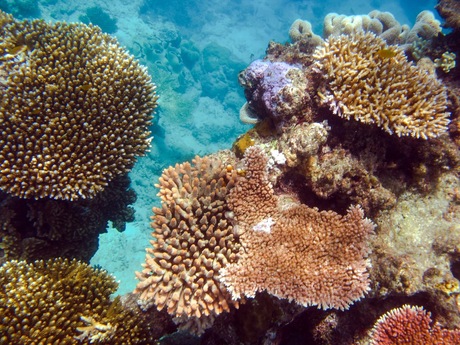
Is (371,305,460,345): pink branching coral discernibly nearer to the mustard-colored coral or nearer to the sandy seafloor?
the mustard-colored coral

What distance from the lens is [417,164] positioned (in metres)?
4.42

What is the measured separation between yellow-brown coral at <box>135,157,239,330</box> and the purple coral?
1.19 metres

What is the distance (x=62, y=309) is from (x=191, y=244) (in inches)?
72.2

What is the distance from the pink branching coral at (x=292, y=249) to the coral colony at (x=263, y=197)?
0.02 metres

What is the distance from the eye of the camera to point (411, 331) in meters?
3.62

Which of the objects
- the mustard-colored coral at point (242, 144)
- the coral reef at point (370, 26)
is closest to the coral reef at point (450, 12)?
the coral reef at point (370, 26)

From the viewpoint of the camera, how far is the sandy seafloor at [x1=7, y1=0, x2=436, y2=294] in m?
16.9

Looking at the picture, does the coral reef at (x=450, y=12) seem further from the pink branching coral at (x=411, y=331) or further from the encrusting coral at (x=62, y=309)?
the encrusting coral at (x=62, y=309)

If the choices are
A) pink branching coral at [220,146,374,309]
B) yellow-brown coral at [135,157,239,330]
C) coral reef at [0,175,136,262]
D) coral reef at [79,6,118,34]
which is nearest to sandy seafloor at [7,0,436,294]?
coral reef at [79,6,118,34]

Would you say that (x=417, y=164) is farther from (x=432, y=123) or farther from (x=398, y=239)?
(x=398, y=239)

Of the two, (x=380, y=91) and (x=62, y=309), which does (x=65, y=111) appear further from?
(x=380, y=91)

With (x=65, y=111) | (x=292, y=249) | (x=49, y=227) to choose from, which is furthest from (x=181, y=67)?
(x=292, y=249)

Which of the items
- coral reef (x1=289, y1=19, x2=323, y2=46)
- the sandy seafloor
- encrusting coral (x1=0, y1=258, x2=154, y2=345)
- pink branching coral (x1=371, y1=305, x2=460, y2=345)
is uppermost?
the sandy seafloor

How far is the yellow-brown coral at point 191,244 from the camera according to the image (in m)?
3.37
